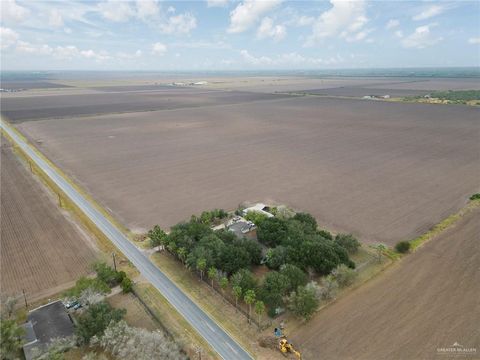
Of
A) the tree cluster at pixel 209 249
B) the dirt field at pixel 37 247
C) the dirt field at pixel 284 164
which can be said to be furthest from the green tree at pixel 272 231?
Answer: the dirt field at pixel 37 247

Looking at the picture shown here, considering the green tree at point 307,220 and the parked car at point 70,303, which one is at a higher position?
the green tree at point 307,220

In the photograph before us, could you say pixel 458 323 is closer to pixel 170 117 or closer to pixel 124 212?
pixel 124 212

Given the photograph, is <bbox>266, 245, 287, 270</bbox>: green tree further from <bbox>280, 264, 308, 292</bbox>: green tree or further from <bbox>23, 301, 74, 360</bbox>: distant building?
<bbox>23, 301, 74, 360</bbox>: distant building

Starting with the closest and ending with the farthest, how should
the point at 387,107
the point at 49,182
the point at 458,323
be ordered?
the point at 458,323 < the point at 49,182 < the point at 387,107

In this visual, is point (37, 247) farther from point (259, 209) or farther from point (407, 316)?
point (407, 316)

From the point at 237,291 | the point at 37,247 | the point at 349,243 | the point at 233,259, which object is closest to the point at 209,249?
the point at 233,259

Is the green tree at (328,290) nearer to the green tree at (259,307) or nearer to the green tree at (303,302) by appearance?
the green tree at (303,302)

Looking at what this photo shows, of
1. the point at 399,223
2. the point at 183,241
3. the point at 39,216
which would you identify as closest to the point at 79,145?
the point at 39,216
